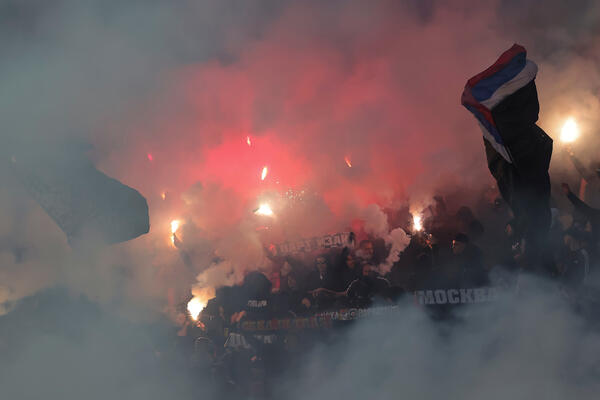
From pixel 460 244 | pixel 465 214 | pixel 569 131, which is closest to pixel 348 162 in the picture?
pixel 465 214

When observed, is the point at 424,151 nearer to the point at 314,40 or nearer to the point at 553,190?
the point at 553,190

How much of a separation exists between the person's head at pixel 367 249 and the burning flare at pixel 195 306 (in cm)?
271

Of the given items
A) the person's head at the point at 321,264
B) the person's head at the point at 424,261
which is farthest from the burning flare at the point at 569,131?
the person's head at the point at 321,264

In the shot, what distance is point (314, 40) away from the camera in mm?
8227

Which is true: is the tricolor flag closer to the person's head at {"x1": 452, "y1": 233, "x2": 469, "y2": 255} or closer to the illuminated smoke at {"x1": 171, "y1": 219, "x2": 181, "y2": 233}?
the person's head at {"x1": 452, "y1": 233, "x2": 469, "y2": 255}

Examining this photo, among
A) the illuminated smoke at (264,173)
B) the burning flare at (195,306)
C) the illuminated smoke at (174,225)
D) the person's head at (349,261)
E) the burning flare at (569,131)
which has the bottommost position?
the burning flare at (195,306)

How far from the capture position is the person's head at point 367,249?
6.45 meters

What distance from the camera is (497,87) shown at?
3.15 m

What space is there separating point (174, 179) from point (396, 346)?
6.81m

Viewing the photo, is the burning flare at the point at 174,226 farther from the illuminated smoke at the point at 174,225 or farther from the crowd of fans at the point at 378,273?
the crowd of fans at the point at 378,273

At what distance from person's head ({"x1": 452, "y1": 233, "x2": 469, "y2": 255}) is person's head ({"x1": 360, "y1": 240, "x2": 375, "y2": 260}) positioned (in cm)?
133

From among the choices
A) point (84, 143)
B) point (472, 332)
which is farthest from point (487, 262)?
point (84, 143)

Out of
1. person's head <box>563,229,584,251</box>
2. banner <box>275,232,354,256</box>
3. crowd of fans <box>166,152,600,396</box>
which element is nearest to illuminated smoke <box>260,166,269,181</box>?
banner <box>275,232,354,256</box>

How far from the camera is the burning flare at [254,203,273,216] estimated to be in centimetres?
832
